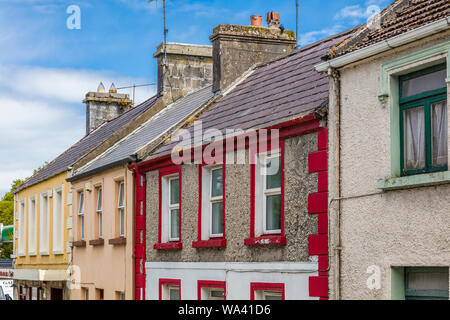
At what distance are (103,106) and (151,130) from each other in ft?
35.0

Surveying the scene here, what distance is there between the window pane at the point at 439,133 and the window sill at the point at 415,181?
35cm

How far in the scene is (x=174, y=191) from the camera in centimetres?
1731

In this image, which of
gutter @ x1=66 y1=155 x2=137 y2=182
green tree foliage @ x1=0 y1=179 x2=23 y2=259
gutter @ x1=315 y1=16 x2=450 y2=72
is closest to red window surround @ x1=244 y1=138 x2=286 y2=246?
gutter @ x1=315 y1=16 x2=450 y2=72

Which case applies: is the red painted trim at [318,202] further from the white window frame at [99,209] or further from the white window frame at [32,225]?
the white window frame at [32,225]

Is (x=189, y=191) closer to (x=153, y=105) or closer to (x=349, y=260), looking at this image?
(x=349, y=260)

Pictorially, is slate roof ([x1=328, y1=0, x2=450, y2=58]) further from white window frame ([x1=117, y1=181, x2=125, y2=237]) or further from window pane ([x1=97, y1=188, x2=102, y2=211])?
window pane ([x1=97, y1=188, x2=102, y2=211])

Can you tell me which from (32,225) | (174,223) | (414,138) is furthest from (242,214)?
(32,225)

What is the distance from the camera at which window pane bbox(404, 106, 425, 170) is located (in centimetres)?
1045

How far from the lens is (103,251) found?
840 inches

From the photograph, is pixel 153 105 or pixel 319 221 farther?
pixel 153 105

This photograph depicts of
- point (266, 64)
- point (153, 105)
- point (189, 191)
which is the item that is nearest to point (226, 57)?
point (266, 64)

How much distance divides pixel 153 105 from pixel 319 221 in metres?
13.2

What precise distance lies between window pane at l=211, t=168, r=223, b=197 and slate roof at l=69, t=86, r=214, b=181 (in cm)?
352
